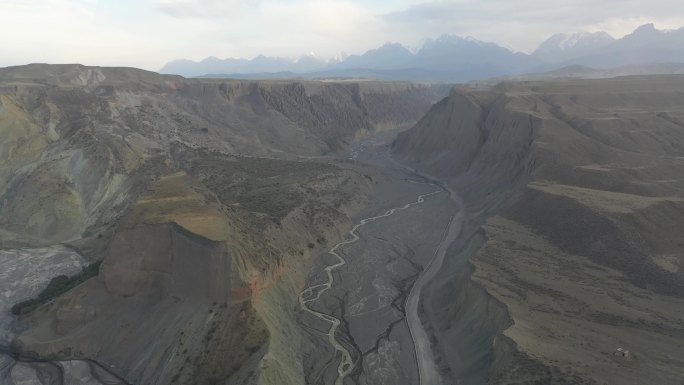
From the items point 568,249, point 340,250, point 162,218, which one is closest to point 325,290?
point 340,250

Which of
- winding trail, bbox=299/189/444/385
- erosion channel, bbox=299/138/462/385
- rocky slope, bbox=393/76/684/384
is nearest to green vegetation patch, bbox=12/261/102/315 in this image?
winding trail, bbox=299/189/444/385

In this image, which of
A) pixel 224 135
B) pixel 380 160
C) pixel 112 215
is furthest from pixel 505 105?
pixel 112 215

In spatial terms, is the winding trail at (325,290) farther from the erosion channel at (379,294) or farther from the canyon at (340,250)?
the canyon at (340,250)

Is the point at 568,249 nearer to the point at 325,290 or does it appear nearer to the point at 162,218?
the point at 325,290

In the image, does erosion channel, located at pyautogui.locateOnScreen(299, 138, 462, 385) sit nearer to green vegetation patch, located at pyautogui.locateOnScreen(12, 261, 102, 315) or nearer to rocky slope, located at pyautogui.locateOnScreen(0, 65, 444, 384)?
rocky slope, located at pyautogui.locateOnScreen(0, 65, 444, 384)

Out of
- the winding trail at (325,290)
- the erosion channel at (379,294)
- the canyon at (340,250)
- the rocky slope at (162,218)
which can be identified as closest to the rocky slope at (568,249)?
the canyon at (340,250)

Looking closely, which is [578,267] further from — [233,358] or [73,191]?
[73,191]
